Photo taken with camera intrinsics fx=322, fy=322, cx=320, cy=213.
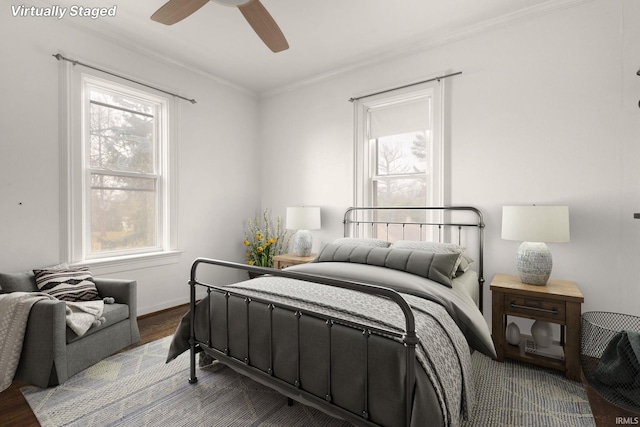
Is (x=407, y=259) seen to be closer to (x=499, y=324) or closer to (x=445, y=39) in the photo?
(x=499, y=324)

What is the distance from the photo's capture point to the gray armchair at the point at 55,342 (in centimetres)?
206

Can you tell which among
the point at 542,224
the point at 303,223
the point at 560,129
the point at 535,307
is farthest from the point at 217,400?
the point at 560,129

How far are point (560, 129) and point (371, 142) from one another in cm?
180

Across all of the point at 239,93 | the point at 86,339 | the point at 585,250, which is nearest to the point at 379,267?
the point at 585,250

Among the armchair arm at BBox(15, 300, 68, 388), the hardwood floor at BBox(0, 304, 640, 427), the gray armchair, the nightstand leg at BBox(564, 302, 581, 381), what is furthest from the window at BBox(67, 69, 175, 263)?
the nightstand leg at BBox(564, 302, 581, 381)

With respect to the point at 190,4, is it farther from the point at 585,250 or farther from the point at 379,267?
the point at 585,250

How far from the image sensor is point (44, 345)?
6.78 feet

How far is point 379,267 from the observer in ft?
8.24

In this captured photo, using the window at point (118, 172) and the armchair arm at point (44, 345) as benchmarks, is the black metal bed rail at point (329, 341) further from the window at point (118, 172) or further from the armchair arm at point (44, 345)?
the window at point (118, 172)

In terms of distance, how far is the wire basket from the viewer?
6.26 feet

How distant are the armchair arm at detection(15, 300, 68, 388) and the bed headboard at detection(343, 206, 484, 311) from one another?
8.83 feet

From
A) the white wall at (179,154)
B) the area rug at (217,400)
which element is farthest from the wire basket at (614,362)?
the white wall at (179,154)

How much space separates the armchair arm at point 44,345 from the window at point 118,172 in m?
1.00

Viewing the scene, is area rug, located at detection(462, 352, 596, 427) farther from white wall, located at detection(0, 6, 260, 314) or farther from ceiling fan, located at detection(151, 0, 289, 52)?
white wall, located at detection(0, 6, 260, 314)
